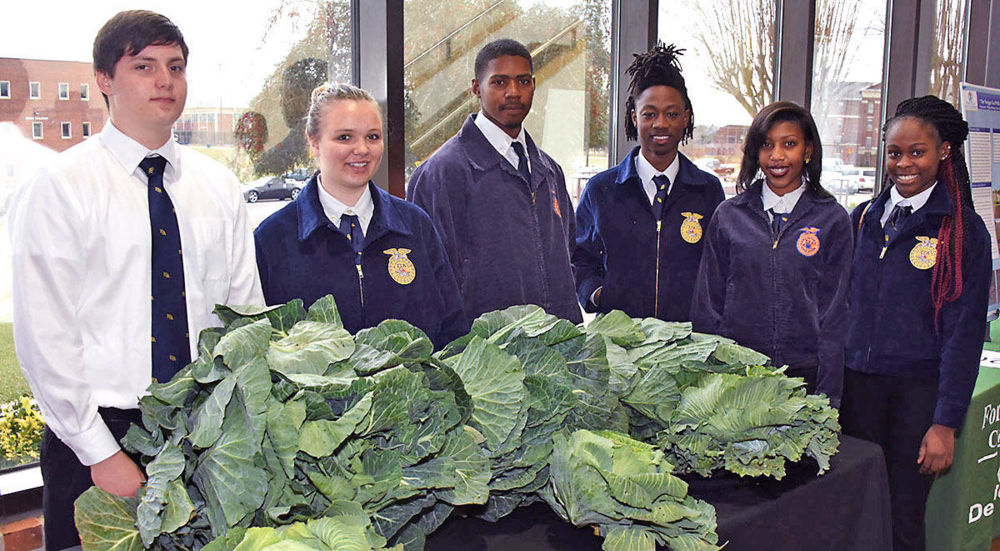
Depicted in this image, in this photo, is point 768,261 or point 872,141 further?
point 872,141

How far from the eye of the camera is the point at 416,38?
2.95 m

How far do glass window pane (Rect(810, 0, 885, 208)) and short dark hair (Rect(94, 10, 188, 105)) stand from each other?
443cm

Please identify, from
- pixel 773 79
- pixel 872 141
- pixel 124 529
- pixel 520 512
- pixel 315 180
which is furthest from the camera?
pixel 872 141

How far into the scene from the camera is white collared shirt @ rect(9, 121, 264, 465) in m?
1.55

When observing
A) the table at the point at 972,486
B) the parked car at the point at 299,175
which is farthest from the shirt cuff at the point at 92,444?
the table at the point at 972,486

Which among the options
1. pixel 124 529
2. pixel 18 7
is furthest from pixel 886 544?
pixel 18 7

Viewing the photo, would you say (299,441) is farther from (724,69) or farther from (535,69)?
(724,69)

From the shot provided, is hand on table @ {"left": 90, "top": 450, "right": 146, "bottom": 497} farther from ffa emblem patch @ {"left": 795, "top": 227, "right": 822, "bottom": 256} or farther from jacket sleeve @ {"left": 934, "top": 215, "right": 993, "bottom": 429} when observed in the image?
jacket sleeve @ {"left": 934, "top": 215, "right": 993, "bottom": 429}

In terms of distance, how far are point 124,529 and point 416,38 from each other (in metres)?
2.20

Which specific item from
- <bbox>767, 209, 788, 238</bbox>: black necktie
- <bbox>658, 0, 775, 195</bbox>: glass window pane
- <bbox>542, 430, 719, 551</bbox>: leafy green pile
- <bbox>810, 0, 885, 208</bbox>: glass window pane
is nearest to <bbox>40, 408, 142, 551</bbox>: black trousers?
<bbox>542, 430, 719, 551</bbox>: leafy green pile

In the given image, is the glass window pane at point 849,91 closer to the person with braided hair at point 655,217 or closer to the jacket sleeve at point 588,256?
the person with braided hair at point 655,217

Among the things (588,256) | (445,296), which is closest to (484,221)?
(445,296)

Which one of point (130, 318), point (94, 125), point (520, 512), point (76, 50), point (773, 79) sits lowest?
point (520, 512)

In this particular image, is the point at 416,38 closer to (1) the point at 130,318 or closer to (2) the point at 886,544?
(1) the point at 130,318
